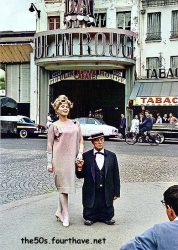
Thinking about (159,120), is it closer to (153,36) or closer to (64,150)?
(64,150)

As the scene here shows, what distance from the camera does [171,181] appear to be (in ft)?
23.2

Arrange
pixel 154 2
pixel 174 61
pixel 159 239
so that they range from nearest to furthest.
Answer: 1. pixel 159 239
2. pixel 154 2
3. pixel 174 61

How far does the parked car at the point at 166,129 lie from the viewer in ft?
28.9

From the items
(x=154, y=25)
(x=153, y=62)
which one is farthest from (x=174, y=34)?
(x=153, y=62)

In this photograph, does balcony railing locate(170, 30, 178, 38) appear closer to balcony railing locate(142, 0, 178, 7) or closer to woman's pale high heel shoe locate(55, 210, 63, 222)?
balcony railing locate(142, 0, 178, 7)

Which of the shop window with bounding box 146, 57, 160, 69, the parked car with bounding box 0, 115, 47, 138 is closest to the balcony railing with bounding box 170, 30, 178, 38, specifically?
the shop window with bounding box 146, 57, 160, 69

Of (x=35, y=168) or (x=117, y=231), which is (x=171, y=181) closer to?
(x=35, y=168)

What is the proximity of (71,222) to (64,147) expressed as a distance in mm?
663

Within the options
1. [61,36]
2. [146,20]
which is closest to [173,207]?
[61,36]

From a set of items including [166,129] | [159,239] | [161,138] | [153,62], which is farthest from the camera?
[153,62]

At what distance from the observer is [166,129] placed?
9.36 metres

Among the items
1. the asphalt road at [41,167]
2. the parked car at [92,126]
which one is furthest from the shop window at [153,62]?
the parked car at [92,126]

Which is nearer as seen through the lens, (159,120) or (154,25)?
(159,120)

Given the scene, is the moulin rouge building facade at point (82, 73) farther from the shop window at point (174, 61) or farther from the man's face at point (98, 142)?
the shop window at point (174, 61)
